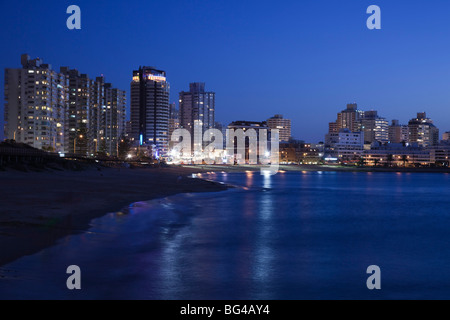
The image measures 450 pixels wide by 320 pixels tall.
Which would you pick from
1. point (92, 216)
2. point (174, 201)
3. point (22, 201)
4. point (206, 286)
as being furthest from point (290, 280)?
point (174, 201)

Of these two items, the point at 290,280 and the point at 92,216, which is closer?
the point at 290,280

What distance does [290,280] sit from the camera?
14.2 metres

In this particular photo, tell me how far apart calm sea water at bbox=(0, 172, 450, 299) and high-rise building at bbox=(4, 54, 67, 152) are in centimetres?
13538

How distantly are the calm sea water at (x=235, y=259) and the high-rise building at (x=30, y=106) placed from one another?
135 m

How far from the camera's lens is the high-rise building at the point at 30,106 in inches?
5994

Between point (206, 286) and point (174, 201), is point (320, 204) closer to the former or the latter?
point (174, 201)

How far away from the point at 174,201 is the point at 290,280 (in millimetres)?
24140

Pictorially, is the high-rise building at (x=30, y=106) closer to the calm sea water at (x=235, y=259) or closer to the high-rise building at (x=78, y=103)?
the high-rise building at (x=78, y=103)

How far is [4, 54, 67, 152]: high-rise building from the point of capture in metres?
152

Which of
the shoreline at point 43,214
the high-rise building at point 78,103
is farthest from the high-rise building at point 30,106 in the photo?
the shoreline at point 43,214

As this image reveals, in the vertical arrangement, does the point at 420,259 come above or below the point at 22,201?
below
